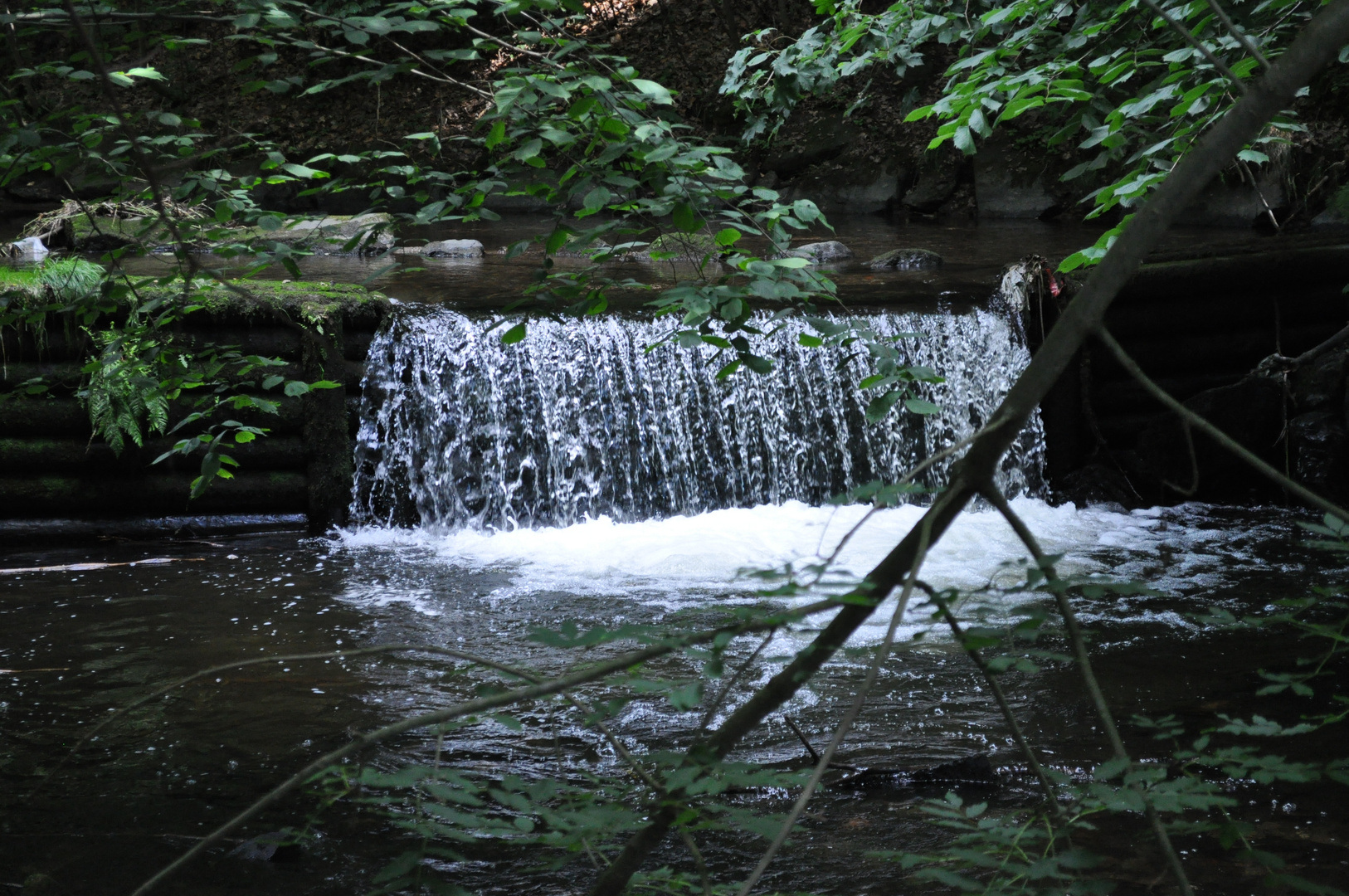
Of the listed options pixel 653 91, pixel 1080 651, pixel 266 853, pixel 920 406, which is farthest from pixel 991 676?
pixel 266 853

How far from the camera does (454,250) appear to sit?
12039mm

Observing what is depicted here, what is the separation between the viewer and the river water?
308 cm

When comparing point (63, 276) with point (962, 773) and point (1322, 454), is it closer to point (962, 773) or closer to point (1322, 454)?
point (962, 773)

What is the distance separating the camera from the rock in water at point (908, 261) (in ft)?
34.2

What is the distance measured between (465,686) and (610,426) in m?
3.49

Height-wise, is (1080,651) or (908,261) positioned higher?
(908,261)

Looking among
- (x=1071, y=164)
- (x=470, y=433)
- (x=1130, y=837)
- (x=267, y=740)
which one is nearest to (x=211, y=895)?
(x=267, y=740)

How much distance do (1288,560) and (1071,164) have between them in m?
9.66

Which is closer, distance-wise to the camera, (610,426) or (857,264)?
(610,426)

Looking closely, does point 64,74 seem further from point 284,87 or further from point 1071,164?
point 1071,164

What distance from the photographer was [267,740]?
3.92 meters

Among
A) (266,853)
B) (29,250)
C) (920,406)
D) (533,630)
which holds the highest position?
(29,250)

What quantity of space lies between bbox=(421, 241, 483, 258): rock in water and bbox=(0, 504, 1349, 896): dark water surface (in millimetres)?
5510

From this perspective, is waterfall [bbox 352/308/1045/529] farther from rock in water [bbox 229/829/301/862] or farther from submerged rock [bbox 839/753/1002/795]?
rock in water [bbox 229/829/301/862]
